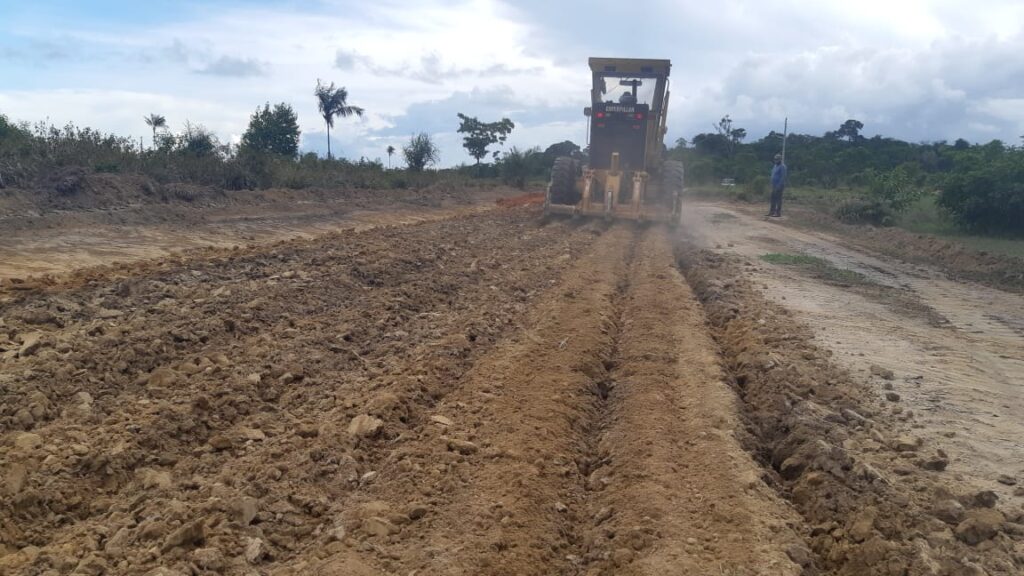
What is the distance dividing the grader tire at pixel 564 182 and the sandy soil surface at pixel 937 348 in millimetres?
6108

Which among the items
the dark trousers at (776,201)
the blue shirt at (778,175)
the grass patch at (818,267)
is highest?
the blue shirt at (778,175)

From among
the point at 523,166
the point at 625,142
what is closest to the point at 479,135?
the point at 523,166

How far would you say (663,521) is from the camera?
3.70m

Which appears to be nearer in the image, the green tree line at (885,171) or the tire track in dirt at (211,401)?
the tire track in dirt at (211,401)

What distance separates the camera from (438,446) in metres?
4.40

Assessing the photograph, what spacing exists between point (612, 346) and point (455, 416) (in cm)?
241

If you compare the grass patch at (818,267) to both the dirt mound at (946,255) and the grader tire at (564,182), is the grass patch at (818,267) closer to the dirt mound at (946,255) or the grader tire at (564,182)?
the dirt mound at (946,255)

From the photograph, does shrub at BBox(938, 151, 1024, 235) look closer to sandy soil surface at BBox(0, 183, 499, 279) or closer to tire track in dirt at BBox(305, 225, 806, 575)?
sandy soil surface at BBox(0, 183, 499, 279)

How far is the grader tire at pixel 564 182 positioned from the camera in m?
18.1

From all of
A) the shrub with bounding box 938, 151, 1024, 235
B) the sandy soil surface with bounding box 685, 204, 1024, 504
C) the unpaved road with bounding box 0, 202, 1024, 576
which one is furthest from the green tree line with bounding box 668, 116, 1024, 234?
the unpaved road with bounding box 0, 202, 1024, 576

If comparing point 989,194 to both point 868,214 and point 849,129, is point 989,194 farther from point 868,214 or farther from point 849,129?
point 849,129

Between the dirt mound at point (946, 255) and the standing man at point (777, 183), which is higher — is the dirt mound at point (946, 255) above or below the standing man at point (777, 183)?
below

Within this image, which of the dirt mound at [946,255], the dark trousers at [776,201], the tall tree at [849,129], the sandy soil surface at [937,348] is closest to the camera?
the sandy soil surface at [937,348]

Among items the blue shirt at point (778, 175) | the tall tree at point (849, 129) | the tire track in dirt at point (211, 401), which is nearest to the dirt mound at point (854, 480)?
the tire track in dirt at point (211, 401)
